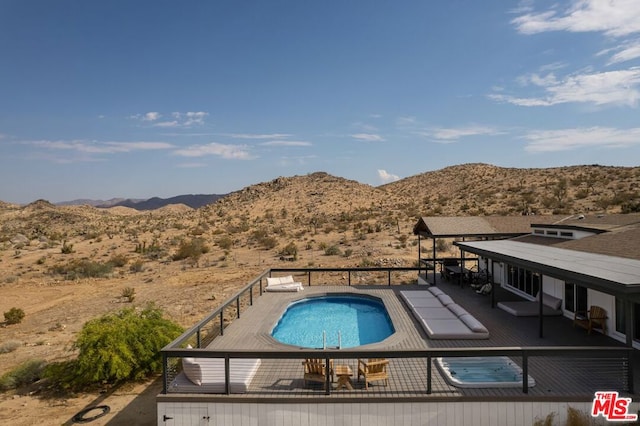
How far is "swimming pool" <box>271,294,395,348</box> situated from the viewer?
1248cm

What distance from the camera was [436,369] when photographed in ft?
28.1

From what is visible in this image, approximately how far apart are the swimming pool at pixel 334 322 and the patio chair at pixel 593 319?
16.6 feet

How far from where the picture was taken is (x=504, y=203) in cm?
4706

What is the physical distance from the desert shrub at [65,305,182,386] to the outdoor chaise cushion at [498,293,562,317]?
10.6 m

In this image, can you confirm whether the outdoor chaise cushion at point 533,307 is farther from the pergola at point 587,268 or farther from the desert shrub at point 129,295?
the desert shrub at point 129,295

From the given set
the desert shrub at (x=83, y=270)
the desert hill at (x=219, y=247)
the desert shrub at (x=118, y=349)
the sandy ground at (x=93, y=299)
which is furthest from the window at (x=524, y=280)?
the desert shrub at (x=83, y=270)

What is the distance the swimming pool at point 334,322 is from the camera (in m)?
12.5

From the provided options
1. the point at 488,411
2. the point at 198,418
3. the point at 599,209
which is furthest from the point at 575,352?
the point at 599,209

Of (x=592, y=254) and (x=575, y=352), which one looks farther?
(x=592, y=254)

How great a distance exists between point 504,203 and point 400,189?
3397 centimetres

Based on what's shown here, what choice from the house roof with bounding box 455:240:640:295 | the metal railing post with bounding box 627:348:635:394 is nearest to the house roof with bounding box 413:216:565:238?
the house roof with bounding box 455:240:640:295

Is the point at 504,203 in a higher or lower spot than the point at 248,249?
higher

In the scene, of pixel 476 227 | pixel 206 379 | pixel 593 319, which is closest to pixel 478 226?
pixel 476 227

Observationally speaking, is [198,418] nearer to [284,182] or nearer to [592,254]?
[592,254]
